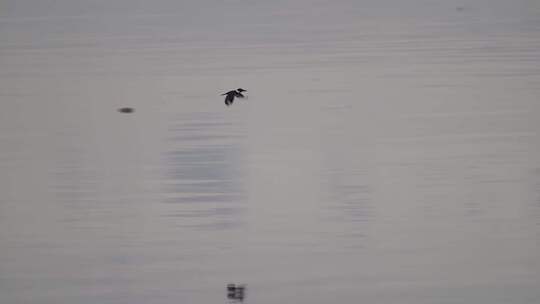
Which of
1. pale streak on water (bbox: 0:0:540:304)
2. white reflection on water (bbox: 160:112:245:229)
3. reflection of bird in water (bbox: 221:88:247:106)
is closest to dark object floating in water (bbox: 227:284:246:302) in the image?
pale streak on water (bbox: 0:0:540:304)

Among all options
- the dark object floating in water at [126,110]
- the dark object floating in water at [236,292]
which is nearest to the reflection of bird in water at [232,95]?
the dark object floating in water at [126,110]

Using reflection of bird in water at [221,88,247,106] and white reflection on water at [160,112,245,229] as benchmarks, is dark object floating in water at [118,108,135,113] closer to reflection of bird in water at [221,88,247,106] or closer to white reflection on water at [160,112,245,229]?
white reflection on water at [160,112,245,229]

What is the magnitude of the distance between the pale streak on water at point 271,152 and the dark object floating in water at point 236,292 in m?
0.02

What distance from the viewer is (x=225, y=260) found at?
1.16m

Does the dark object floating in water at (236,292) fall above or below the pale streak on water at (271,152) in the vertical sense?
below

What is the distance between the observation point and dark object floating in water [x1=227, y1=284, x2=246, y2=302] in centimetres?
114

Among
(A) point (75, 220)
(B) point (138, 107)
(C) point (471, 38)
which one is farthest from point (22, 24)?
(C) point (471, 38)

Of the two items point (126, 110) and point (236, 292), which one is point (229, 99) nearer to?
point (126, 110)

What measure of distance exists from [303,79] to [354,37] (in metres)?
0.15

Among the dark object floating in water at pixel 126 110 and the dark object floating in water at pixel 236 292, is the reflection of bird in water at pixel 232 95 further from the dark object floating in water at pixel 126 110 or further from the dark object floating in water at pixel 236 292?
the dark object floating in water at pixel 236 292

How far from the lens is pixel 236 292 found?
3.75ft

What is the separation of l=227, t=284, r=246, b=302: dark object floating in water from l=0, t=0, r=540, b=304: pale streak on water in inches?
0.6

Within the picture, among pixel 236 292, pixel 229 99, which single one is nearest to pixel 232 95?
pixel 229 99

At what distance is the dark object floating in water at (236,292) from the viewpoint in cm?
114
